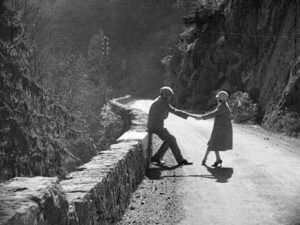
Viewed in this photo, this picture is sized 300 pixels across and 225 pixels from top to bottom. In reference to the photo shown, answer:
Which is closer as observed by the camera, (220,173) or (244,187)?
(244,187)

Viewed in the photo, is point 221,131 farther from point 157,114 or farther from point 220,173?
point 157,114

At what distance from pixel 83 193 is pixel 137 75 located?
69.0 meters

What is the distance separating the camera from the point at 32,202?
10.4ft

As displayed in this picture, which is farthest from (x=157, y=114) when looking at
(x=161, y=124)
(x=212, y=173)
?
(x=212, y=173)

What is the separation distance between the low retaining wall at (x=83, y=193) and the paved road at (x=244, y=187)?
3.22 ft

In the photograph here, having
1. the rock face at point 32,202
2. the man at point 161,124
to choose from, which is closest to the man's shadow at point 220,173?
the man at point 161,124

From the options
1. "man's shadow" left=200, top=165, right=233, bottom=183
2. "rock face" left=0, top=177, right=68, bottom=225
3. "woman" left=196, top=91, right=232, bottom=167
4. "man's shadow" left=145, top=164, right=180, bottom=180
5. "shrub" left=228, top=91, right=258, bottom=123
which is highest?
"rock face" left=0, top=177, right=68, bottom=225

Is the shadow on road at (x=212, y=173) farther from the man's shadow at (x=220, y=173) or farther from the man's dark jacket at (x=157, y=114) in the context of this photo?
the man's dark jacket at (x=157, y=114)

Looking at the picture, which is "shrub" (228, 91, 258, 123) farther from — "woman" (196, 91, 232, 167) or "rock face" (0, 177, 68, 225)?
"rock face" (0, 177, 68, 225)

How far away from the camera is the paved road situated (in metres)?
6.43

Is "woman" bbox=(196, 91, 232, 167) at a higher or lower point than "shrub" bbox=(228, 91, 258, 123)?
higher

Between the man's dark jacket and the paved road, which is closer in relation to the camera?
the paved road

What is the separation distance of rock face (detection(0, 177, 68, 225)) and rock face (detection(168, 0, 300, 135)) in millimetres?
14618

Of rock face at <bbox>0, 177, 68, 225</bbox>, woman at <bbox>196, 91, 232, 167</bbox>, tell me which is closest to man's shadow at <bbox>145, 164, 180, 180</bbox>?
woman at <bbox>196, 91, 232, 167</bbox>
